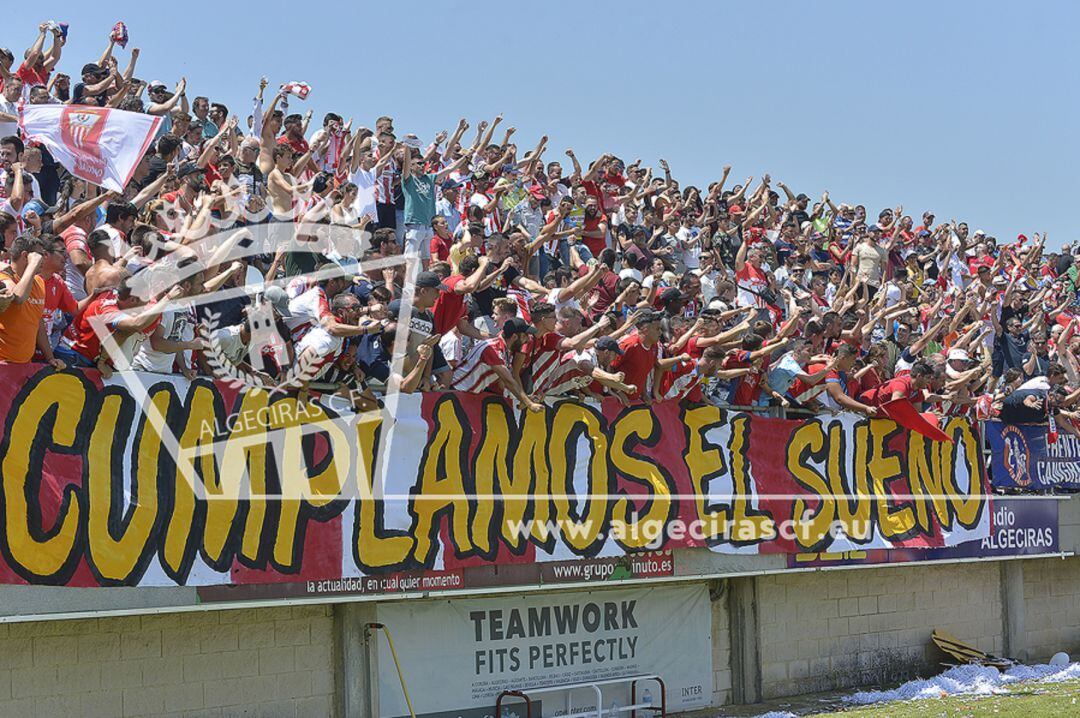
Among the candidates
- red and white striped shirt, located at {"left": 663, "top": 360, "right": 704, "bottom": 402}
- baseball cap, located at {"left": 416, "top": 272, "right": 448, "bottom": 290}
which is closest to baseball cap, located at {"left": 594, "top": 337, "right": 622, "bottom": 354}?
red and white striped shirt, located at {"left": 663, "top": 360, "right": 704, "bottom": 402}

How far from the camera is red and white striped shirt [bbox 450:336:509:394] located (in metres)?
12.6

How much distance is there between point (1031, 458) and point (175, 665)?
39.2ft

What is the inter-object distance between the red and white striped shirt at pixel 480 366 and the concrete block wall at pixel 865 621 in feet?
16.5

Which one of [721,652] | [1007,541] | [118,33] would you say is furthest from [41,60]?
[1007,541]

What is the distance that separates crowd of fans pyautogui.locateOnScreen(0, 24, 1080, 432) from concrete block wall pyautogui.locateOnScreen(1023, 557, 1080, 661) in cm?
257

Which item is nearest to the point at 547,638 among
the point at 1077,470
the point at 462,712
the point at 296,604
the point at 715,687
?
the point at 462,712

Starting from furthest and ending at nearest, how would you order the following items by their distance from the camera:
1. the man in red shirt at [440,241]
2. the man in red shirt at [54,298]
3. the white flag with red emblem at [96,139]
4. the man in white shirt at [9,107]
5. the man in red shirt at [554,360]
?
1. the man in red shirt at [440,241]
2. the man in white shirt at [9,107]
3. the man in red shirt at [554,360]
4. the white flag with red emblem at [96,139]
5. the man in red shirt at [54,298]

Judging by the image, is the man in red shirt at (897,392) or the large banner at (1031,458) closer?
the man in red shirt at (897,392)

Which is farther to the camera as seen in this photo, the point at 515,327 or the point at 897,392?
the point at 897,392

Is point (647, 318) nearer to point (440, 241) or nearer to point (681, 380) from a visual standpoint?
point (681, 380)

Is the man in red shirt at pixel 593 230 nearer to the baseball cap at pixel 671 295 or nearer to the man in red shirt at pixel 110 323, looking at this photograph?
the baseball cap at pixel 671 295

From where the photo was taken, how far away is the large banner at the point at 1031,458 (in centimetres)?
1833

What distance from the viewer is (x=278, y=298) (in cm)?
1177

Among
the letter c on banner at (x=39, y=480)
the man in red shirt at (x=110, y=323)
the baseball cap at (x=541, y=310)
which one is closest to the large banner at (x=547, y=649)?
the baseball cap at (x=541, y=310)
